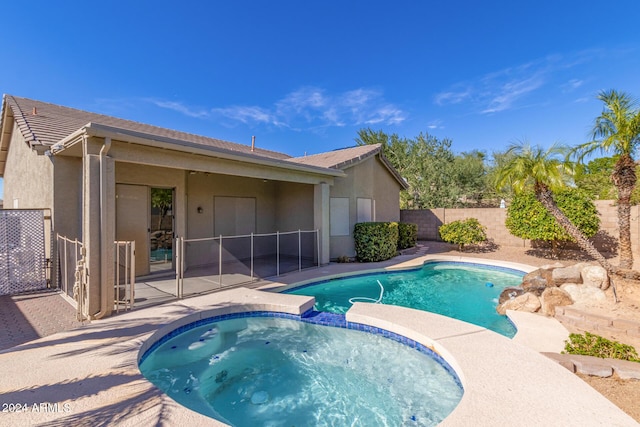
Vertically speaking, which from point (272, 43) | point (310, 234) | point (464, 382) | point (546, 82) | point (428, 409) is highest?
point (272, 43)

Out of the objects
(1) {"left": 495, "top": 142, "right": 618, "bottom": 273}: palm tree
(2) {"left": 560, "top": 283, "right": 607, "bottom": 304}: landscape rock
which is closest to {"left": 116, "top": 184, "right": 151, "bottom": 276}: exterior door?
(1) {"left": 495, "top": 142, "right": 618, "bottom": 273}: palm tree

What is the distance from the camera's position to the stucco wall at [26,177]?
25.9 feet

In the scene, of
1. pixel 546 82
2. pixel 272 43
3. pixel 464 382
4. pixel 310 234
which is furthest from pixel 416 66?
pixel 464 382

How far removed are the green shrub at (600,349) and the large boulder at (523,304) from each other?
5.71 feet

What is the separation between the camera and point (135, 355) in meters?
4.08

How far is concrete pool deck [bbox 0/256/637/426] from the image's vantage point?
2.82m

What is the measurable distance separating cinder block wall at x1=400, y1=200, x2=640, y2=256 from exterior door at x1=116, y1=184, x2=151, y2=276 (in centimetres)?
1421

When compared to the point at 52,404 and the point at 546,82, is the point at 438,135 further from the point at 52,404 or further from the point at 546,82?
the point at 52,404

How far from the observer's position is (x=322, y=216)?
11047 millimetres

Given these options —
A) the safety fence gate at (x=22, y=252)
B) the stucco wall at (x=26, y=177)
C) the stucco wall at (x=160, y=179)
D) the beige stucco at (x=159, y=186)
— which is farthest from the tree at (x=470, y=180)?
the safety fence gate at (x=22, y=252)

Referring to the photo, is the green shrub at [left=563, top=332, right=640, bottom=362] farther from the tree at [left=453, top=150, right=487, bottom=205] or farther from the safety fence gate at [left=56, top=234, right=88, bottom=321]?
the tree at [left=453, top=150, right=487, bottom=205]

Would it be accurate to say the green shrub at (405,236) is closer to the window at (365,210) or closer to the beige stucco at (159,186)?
the beige stucco at (159,186)

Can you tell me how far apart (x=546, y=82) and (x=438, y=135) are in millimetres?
10656

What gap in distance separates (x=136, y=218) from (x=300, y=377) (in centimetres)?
713
